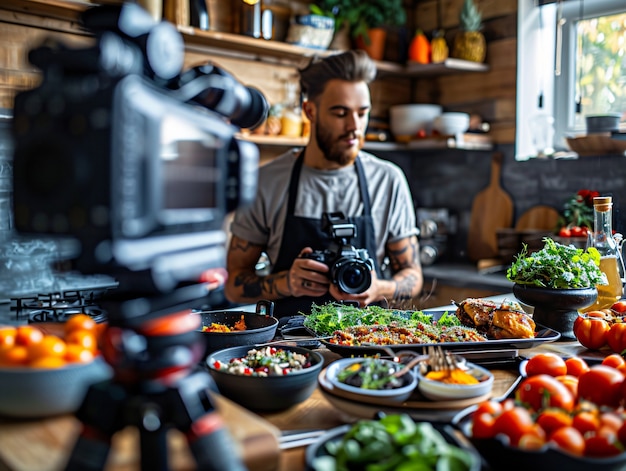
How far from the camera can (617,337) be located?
55.1 inches

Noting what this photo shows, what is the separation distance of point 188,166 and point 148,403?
0.27 metres

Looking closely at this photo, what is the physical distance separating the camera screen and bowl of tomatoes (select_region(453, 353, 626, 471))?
0.47 meters

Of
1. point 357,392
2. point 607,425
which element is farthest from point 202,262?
point 607,425

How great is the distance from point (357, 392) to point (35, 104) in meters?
0.62

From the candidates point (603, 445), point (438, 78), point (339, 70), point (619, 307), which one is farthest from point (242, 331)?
point (438, 78)

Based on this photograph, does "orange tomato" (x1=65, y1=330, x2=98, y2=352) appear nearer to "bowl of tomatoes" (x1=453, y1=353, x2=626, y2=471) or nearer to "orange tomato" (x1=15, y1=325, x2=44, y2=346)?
"orange tomato" (x1=15, y1=325, x2=44, y2=346)

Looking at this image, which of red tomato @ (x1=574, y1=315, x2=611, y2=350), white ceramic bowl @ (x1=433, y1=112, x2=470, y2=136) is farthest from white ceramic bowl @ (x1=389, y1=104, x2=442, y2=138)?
red tomato @ (x1=574, y1=315, x2=611, y2=350)

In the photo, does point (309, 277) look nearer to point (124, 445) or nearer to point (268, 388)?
point (268, 388)

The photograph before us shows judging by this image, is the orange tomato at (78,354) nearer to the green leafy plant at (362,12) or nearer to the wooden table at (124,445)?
the wooden table at (124,445)

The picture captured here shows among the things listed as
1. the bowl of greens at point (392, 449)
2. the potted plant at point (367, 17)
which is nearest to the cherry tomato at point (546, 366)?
the bowl of greens at point (392, 449)

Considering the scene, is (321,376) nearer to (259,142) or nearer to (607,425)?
(607,425)

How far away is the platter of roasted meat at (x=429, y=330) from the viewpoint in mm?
1306

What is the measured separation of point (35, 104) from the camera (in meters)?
0.70

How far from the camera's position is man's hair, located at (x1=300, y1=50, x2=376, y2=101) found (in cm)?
239
